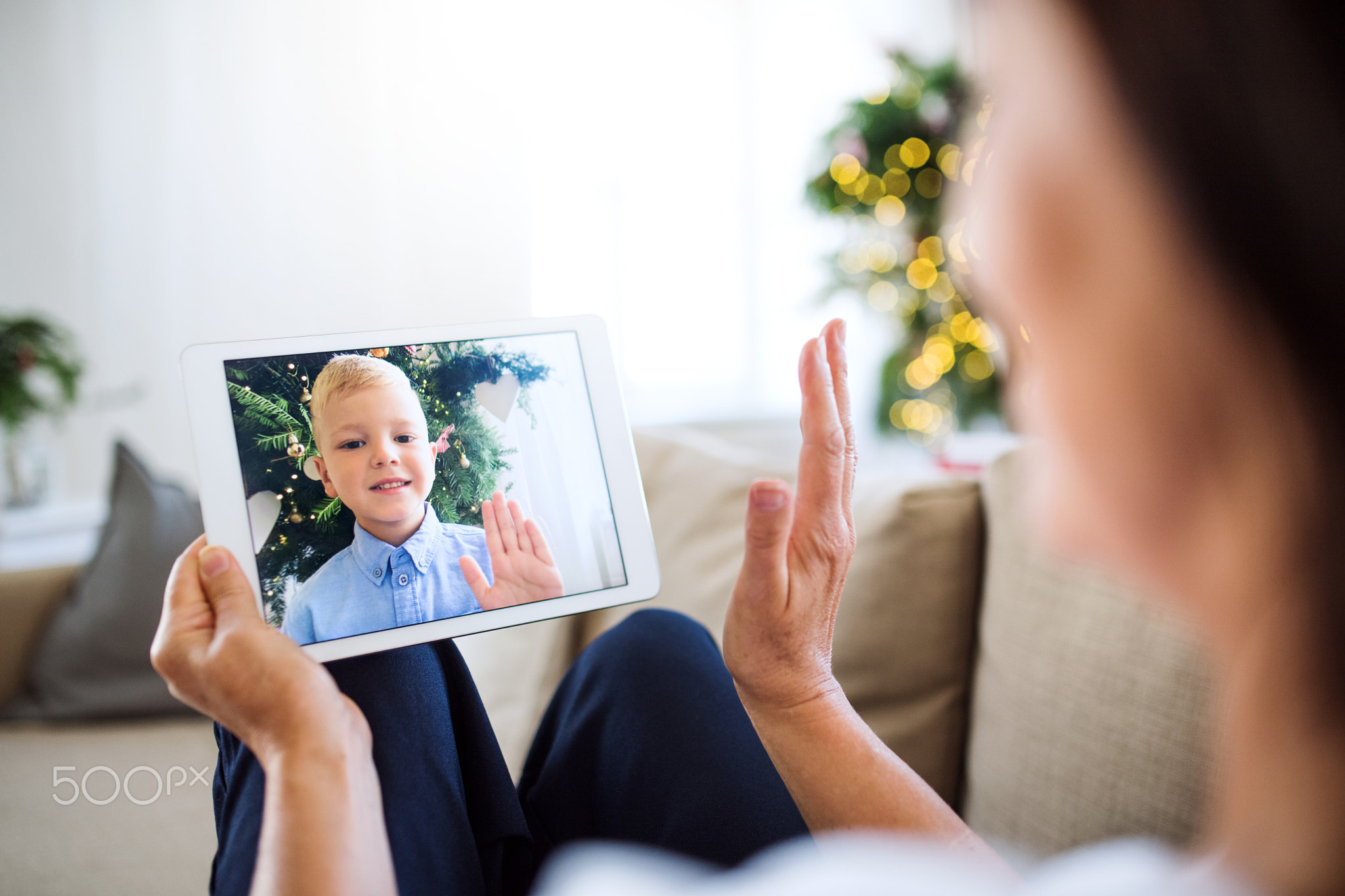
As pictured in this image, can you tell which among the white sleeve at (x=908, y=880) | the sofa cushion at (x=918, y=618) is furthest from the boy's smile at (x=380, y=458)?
the sofa cushion at (x=918, y=618)

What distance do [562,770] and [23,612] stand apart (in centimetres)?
40

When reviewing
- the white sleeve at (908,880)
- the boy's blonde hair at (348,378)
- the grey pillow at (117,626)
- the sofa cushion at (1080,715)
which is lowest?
the sofa cushion at (1080,715)

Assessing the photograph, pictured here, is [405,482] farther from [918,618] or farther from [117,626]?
[918,618]

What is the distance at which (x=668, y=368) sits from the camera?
2494 mm

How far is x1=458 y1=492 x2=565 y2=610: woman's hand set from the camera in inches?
17.8

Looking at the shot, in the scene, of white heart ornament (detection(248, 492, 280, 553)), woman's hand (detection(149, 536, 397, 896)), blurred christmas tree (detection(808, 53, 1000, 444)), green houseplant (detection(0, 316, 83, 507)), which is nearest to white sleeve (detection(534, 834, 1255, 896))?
woman's hand (detection(149, 536, 397, 896))

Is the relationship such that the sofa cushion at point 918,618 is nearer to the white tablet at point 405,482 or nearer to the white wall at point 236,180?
the white tablet at point 405,482

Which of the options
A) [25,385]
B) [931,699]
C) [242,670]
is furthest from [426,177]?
[25,385]

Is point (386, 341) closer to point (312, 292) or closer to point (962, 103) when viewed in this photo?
point (312, 292)

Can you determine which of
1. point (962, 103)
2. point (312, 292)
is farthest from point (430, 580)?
point (962, 103)

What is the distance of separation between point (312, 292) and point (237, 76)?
2.56 feet

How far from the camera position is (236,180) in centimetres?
119

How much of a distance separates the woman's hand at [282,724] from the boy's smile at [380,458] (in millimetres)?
73

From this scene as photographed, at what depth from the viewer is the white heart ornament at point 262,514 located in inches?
16.3
